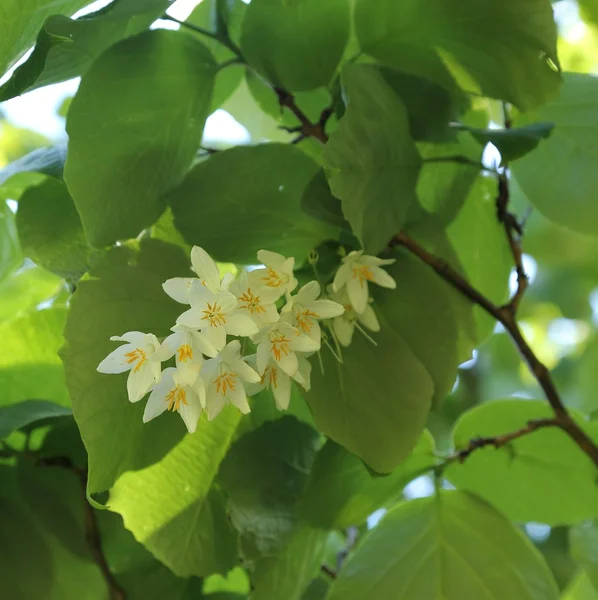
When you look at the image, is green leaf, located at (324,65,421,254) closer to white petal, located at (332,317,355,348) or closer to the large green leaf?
white petal, located at (332,317,355,348)

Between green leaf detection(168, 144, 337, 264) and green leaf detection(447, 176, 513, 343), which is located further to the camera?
green leaf detection(447, 176, 513, 343)

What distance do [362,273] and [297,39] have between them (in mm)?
121

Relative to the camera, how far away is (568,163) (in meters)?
0.41

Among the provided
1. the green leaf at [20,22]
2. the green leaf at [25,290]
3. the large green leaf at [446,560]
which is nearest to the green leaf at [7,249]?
the green leaf at [25,290]

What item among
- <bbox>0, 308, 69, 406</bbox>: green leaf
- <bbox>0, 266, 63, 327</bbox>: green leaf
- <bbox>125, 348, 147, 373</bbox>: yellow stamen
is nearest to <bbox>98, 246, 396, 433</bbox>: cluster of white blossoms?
<bbox>125, 348, 147, 373</bbox>: yellow stamen

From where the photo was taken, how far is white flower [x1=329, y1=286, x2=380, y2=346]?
310 millimetres

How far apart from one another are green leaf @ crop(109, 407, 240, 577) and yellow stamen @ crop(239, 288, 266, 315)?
91 mm

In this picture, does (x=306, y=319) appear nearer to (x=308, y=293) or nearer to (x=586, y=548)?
(x=308, y=293)

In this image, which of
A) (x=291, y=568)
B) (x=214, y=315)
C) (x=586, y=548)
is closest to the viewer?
(x=214, y=315)

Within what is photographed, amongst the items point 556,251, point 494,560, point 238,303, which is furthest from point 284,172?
point 556,251

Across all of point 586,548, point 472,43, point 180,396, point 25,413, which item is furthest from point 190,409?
point 586,548

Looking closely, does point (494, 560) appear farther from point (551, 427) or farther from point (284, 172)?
point (284, 172)

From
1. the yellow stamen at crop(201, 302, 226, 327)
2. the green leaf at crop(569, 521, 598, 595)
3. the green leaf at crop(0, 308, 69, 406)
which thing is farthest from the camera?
the green leaf at crop(569, 521, 598, 595)

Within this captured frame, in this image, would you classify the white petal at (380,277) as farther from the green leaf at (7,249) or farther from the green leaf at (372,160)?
the green leaf at (7,249)
